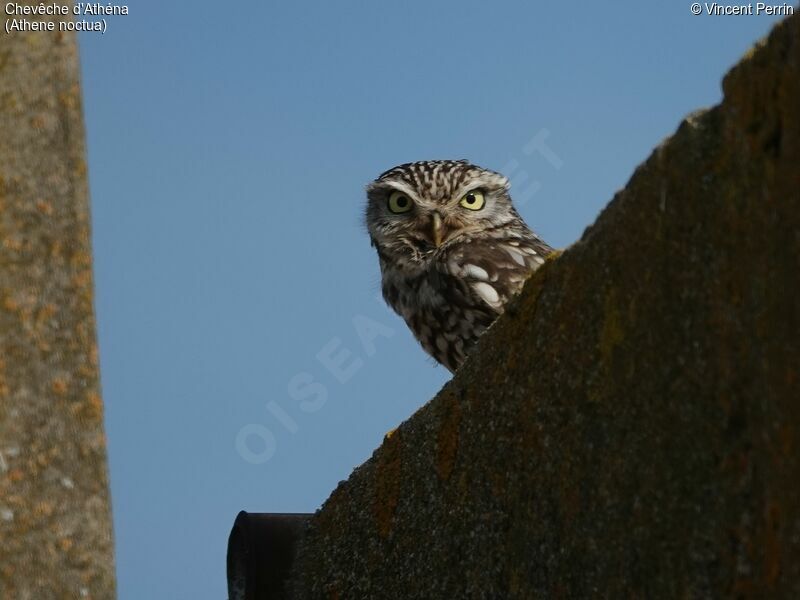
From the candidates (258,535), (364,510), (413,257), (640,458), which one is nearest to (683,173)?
(640,458)

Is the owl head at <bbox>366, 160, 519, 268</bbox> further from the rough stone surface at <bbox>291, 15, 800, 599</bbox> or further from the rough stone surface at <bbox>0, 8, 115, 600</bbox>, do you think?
the rough stone surface at <bbox>0, 8, 115, 600</bbox>

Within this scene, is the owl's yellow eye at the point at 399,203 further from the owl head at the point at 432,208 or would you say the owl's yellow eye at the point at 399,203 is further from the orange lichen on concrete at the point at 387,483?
the orange lichen on concrete at the point at 387,483

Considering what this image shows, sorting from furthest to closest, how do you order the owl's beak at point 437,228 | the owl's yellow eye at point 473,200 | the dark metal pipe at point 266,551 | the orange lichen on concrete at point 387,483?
the owl's yellow eye at point 473,200, the owl's beak at point 437,228, the dark metal pipe at point 266,551, the orange lichen on concrete at point 387,483

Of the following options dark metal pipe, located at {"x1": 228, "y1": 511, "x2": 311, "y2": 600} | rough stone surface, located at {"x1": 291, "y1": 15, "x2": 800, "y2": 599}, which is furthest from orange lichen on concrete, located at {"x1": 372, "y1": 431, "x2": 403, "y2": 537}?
dark metal pipe, located at {"x1": 228, "y1": 511, "x2": 311, "y2": 600}

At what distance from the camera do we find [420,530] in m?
3.53

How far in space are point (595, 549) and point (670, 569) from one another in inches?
11.2

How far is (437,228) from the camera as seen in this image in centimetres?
611

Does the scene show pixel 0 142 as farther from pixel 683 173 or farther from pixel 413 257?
pixel 413 257

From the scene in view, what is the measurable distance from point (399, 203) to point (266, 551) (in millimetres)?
2488

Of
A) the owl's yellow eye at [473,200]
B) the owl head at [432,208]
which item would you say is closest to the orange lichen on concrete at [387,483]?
the owl head at [432,208]

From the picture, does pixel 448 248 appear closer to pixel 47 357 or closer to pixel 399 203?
pixel 399 203

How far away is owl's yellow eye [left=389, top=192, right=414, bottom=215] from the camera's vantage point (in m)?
6.46

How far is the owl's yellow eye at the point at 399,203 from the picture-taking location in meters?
6.46

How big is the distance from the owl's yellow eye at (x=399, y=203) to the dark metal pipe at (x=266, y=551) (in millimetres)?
2271
